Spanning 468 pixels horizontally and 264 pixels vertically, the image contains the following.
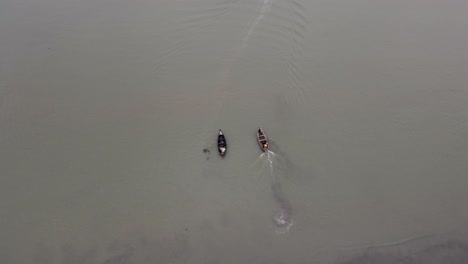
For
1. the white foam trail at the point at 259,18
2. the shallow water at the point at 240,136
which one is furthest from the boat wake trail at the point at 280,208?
the white foam trail at the point at 259,18

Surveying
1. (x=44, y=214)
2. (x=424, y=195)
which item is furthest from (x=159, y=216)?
(x=424, y=195)

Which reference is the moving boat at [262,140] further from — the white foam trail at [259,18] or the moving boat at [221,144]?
the white foam trail at [259,18]

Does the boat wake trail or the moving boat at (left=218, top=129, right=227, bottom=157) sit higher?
the moving boat at (left=218, top=129, right=227, bottom=157)

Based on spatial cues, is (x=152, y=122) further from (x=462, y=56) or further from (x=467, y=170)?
(x=462, y=56)

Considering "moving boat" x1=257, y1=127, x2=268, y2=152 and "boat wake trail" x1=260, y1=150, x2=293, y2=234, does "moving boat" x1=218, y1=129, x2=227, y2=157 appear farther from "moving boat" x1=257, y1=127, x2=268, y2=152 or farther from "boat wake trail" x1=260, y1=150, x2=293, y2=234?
"boat wake trail" x1=260, y1=150, x2=293, y2=234

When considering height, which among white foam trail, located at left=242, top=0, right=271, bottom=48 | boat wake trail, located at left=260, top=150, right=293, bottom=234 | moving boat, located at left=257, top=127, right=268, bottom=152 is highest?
white foam trail, located at left=242, top=0, right=271, bottom=48

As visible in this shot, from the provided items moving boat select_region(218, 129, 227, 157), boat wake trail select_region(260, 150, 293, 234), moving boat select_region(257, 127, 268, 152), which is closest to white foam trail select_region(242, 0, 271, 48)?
moving boat select_region(257, 127, 268, 152)

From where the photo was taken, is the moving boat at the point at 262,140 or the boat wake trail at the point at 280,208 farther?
the moving boat at the point at 262,140
